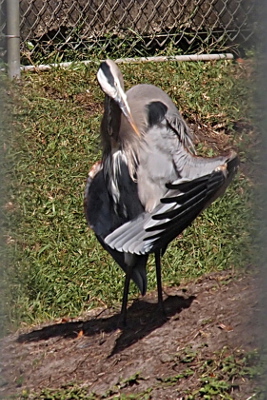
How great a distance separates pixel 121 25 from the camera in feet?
22.4

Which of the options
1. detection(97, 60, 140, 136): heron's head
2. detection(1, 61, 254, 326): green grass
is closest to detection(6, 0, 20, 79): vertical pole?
detection(1, 61, 254, 326): green grass

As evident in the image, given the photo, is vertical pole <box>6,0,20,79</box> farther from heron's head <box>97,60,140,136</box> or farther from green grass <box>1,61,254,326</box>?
heron's head <box>97,60,140,136</box>

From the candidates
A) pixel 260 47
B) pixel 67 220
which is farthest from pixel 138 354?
pixel 260 47

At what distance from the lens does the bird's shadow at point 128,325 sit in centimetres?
376

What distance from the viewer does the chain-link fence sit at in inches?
265

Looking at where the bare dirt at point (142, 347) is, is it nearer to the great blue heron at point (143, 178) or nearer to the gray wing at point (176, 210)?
the great blue heron at point (143, 178)

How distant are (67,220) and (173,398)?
2.13 metres

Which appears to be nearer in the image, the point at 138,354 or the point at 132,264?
the point at 138,354

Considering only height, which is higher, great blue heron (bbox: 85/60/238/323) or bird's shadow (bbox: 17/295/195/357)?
great blue heron (bbox: 85/60/238/323)

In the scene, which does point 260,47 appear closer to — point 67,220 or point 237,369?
point 237,369

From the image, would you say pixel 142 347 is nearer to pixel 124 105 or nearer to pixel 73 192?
pixel 124 105

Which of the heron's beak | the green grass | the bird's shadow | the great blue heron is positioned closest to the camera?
the great blue heron

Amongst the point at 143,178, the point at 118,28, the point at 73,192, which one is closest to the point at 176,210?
the point at 143,178

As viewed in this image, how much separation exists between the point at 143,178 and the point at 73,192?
1.67 metres
